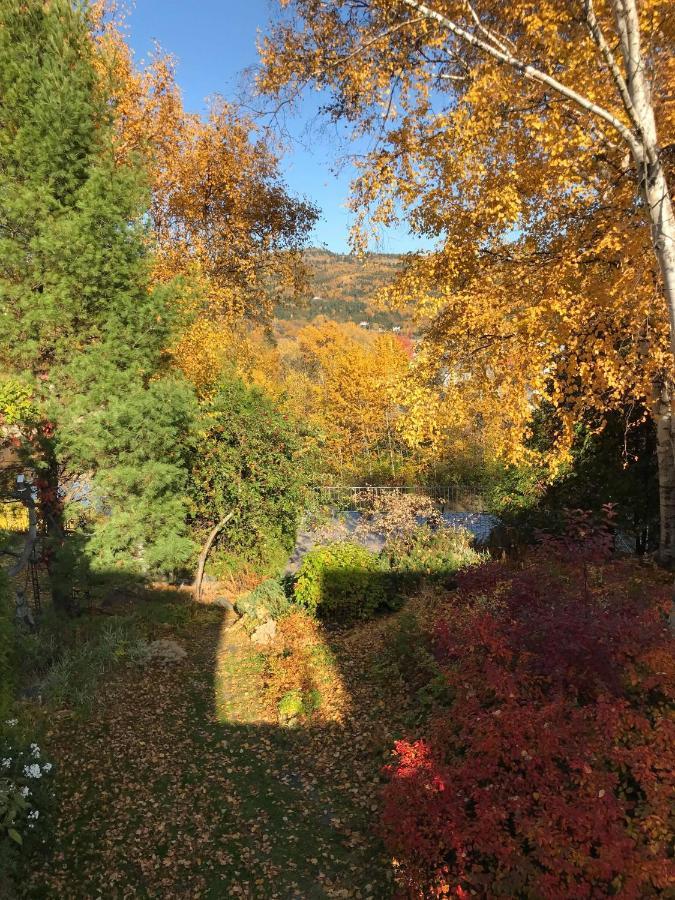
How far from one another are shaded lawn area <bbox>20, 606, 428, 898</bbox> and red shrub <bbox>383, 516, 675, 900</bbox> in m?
0.90

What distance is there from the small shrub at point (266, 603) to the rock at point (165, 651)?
141 cm

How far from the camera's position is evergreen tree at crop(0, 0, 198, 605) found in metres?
7.44

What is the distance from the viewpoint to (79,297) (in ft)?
25.6

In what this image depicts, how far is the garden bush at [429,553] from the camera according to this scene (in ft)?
29.6

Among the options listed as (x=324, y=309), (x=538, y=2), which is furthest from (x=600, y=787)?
(x=324, y=309)

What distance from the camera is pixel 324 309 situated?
351 ft

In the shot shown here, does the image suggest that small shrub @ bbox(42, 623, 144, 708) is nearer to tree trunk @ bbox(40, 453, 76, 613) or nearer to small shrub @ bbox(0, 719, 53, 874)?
tree trunk @ bbox(40, 453, 76, 613)

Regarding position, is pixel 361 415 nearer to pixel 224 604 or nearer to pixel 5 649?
pixel 224 604

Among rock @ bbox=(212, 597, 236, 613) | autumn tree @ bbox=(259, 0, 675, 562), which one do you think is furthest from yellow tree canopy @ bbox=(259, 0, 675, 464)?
rock @ bbox=(212, 597, 236, 613)

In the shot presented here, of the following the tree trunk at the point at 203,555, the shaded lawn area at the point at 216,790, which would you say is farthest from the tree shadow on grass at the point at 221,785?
the tree trunk at the point at 203,555

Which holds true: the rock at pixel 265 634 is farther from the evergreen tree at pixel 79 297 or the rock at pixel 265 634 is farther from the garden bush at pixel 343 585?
the evergreen tree at pixel 79 297

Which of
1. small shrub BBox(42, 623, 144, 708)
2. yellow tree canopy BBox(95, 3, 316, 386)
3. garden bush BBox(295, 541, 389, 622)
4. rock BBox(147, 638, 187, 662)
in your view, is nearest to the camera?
small shrub BBox(42, 623, 144, 708)

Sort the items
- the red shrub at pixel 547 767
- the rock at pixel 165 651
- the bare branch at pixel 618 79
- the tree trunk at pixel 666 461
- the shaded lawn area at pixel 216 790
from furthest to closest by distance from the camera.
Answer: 1. the rock at pixel 165 651
2. the tree trunk at pixel 666 461
3. the shaded lawn area at pixel 216 790
4. the bare branch at pixel 618 79
5. the red shrub at pixel 547 767

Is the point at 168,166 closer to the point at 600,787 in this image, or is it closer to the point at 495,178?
the point at 495,178
